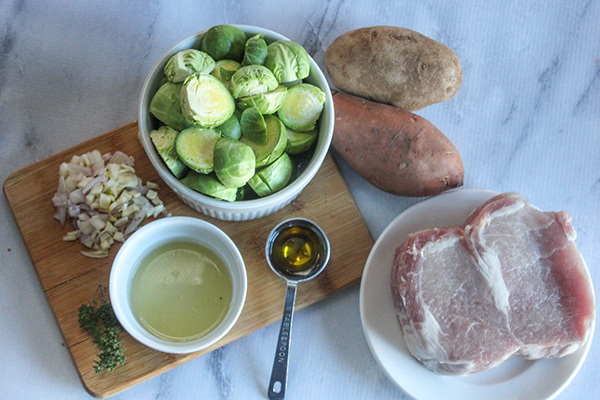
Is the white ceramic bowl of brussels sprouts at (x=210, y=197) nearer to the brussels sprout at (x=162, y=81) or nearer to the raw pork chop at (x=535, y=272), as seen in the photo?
the brussels sprout at (x=162, y=81)

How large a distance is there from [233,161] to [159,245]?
448 mm

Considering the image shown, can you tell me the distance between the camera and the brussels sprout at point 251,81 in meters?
1.42

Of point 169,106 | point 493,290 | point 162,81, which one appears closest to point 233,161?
point 169,106

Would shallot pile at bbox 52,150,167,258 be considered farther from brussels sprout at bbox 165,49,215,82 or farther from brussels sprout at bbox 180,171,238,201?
brussels sprout at bbox 165,49,215,82

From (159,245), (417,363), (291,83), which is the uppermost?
(291,83)

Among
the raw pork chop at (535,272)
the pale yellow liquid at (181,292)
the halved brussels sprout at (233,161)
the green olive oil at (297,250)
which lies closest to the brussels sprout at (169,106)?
the halved brussels sprout at (233,161)

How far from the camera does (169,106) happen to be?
1.48 meters

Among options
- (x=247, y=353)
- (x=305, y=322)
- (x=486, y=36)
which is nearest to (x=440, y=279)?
(x=305, y=322)

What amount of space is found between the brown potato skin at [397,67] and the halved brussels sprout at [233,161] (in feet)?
1.94

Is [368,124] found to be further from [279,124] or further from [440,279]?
[440,279]

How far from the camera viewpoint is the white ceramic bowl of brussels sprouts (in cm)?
150

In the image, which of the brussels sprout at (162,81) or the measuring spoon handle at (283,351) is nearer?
the brussels sprout at (162,81)

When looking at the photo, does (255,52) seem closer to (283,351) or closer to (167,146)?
(167,146)

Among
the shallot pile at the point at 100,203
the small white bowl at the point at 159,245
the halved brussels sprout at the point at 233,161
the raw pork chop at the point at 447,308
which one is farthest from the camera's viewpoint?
the shallot pile at the point at 100,203
